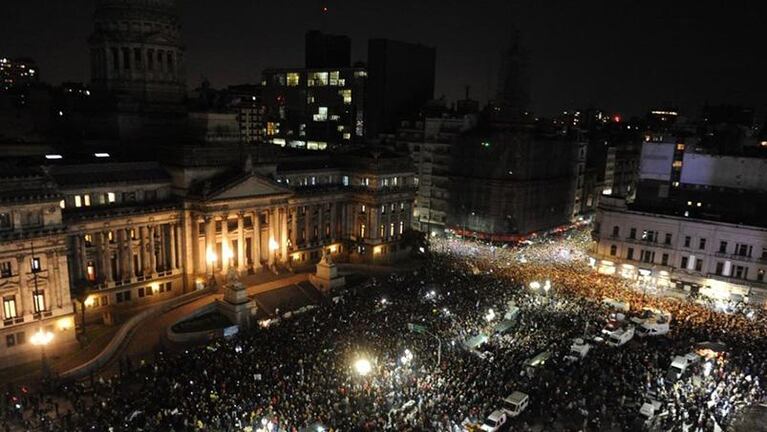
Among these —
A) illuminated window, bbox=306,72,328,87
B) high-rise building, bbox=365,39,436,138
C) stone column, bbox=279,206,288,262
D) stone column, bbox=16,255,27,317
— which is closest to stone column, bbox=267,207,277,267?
stone column, bbox=279,206,288,262

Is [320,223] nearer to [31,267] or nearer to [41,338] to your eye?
[31,267]

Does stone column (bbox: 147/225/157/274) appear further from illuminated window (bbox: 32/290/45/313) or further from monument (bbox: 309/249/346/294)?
monument (bbox: 309/249/346/294)

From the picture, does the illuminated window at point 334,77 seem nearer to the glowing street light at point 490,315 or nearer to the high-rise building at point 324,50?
the high-rise building at point 324,50

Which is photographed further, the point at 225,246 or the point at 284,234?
the point at 284,234

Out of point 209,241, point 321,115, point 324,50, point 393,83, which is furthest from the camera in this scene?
point 324,50

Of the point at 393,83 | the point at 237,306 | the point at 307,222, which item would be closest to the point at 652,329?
the point at 237,306


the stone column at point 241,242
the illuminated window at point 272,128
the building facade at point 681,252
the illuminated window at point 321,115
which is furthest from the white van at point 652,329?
the illuminated window at point 272,128
